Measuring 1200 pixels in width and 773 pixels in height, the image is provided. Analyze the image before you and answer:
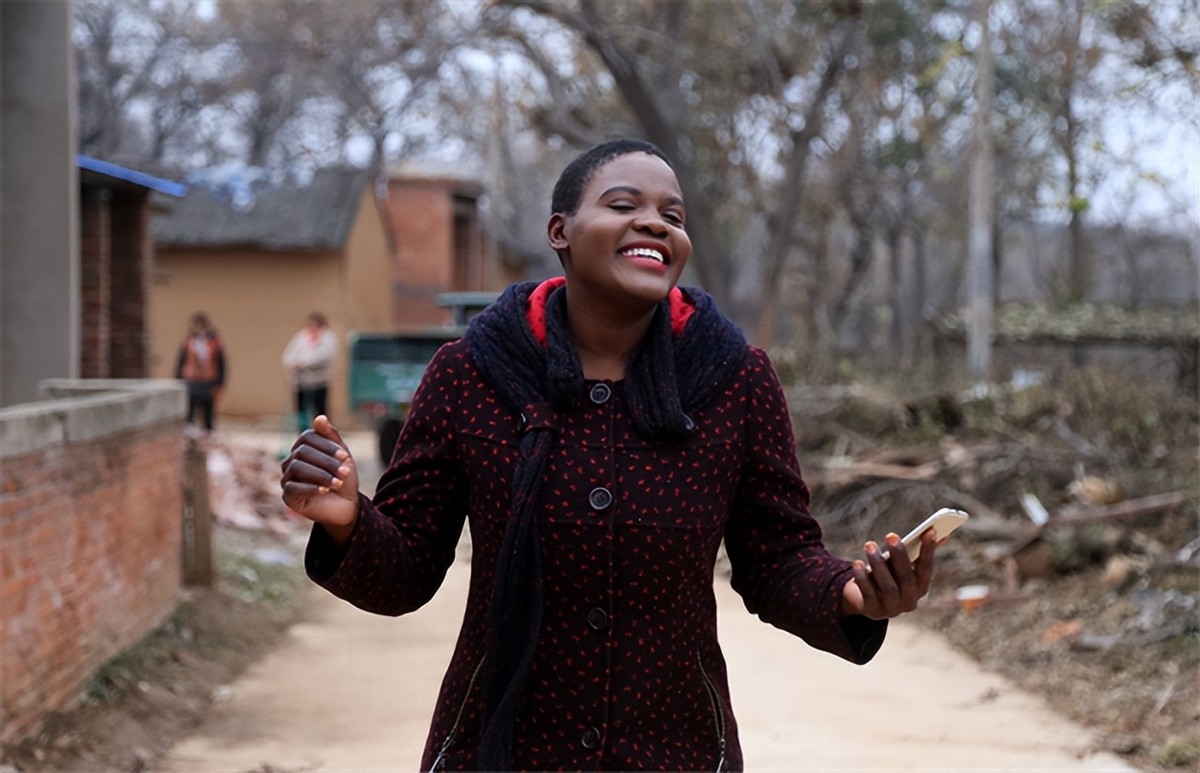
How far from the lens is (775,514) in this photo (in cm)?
288

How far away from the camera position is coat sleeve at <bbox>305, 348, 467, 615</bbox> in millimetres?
2762

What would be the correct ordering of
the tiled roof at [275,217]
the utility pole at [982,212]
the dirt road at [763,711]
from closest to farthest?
the dirt road at [763,711]
the utility pole at [982,212]
the tiled roof at [275,217]

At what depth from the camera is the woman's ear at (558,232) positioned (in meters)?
2.93

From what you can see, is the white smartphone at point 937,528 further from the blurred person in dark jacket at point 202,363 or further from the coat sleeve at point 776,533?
the blurred person in dark jacket at point 202,363

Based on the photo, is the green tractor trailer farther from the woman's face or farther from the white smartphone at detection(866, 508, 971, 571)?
the white smartphone at detection(866, 508, 971, 571)

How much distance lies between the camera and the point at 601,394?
9.32ft

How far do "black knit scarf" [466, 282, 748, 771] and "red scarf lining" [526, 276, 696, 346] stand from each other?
2 centimetres

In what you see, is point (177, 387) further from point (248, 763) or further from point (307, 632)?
point (248, 763)

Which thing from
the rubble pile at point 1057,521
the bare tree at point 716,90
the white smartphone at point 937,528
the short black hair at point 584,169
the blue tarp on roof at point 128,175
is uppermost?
the bare tree at point 716,90

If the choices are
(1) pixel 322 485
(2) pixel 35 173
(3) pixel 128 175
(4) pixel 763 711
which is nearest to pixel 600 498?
(1) pixel 322 485

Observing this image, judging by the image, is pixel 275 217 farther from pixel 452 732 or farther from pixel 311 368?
pixel 452 732

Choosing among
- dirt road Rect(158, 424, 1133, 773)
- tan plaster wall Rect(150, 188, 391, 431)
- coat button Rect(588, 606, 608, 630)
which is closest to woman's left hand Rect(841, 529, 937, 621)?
coat button Rect(588, 606, 608, 630)

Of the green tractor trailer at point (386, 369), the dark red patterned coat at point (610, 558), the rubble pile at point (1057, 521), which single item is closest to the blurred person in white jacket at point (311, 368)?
the green tractor trailer at point (386, 369)

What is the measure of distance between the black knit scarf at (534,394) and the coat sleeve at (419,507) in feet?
0.37
